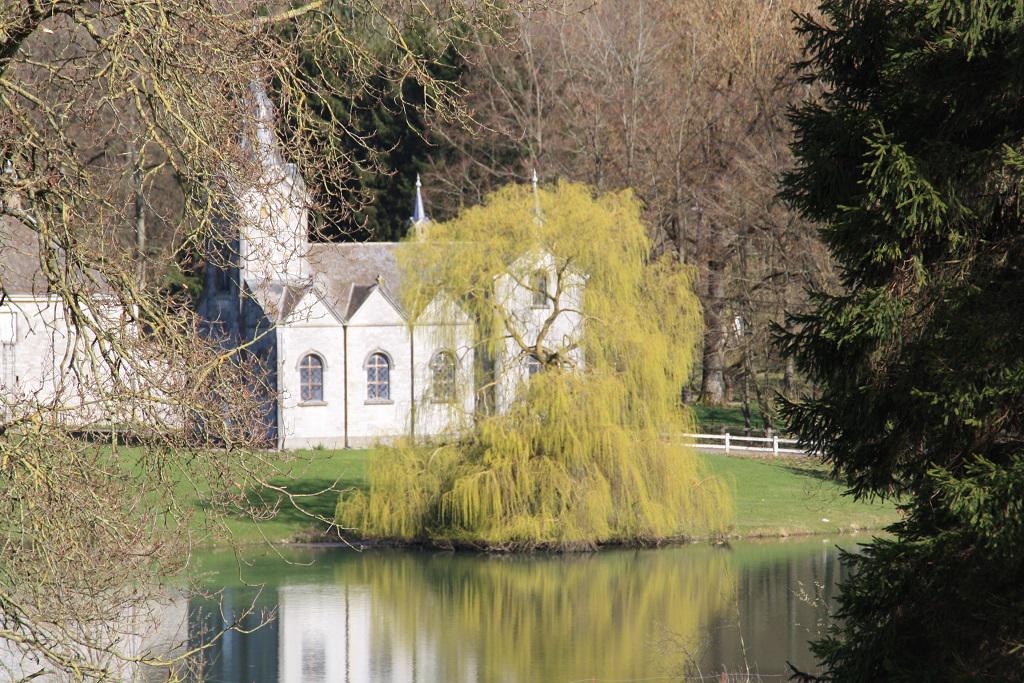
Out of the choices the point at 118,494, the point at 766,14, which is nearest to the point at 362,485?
the point at 766,14

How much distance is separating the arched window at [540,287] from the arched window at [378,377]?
10.5 m

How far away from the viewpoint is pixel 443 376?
83.9 ft

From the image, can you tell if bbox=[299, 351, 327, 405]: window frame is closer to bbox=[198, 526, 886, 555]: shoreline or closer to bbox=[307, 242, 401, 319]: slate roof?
bbox=[307, 242, 401, 319]: slate roof

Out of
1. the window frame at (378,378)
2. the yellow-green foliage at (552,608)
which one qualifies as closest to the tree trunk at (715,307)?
the window frame at (378,378)

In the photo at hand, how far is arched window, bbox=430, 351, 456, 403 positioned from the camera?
2530 centimetres

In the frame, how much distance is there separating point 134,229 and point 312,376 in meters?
28.4

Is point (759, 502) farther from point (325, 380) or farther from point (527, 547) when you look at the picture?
point (325, 380)

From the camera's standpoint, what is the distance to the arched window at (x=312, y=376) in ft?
115

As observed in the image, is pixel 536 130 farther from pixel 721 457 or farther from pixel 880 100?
pixel 880 100

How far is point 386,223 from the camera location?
1775 inches

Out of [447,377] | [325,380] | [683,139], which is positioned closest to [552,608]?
[447,377]

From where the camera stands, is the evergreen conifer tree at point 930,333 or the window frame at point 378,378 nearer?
the evergreen conifer tree at point 930,333

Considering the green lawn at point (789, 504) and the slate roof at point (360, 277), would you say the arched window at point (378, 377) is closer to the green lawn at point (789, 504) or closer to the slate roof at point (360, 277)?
the slate roof at point (360, 277)

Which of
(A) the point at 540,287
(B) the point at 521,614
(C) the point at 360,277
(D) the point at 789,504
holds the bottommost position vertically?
(B) the point at 521,614
